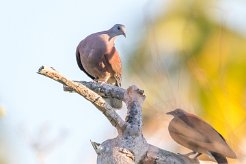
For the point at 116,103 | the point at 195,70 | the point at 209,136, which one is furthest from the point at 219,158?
the point at 116,103

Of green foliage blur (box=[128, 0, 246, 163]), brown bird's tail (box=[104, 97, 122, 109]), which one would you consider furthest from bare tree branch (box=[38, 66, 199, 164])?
brown bird's tail (box=[104, 97, 122, 109])

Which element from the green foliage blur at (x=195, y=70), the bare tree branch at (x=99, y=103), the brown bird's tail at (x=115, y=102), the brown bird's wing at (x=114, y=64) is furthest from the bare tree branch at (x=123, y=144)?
the brown bird's wing at (x=114, y=64)

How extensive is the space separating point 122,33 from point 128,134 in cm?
317

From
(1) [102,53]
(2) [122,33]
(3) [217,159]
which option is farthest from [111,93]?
(2) [122,33]

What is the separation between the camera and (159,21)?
28.2 feet

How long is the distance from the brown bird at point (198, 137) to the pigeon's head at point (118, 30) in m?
2.47

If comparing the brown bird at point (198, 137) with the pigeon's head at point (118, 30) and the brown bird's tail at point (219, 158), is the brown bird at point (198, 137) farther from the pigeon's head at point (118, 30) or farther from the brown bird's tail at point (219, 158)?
the pigeon's head at point (118, 30)

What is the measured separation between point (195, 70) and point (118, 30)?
307cm

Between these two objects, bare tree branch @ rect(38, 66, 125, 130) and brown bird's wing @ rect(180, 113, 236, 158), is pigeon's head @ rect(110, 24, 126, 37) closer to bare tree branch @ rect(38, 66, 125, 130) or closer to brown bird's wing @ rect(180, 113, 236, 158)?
brown bird's wing @ rect(180, 113, 236, 158)

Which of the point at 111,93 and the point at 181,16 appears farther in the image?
the point at 181,16

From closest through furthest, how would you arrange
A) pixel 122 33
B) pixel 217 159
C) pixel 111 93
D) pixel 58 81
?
pixel 58 81 → pixel 217 159 → pixel 111 93 → pixel 122 33

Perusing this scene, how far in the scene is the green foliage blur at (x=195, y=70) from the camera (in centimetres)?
445

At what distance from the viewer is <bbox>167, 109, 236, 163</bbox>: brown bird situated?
5.05m

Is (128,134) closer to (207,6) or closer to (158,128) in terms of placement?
(158,128)
